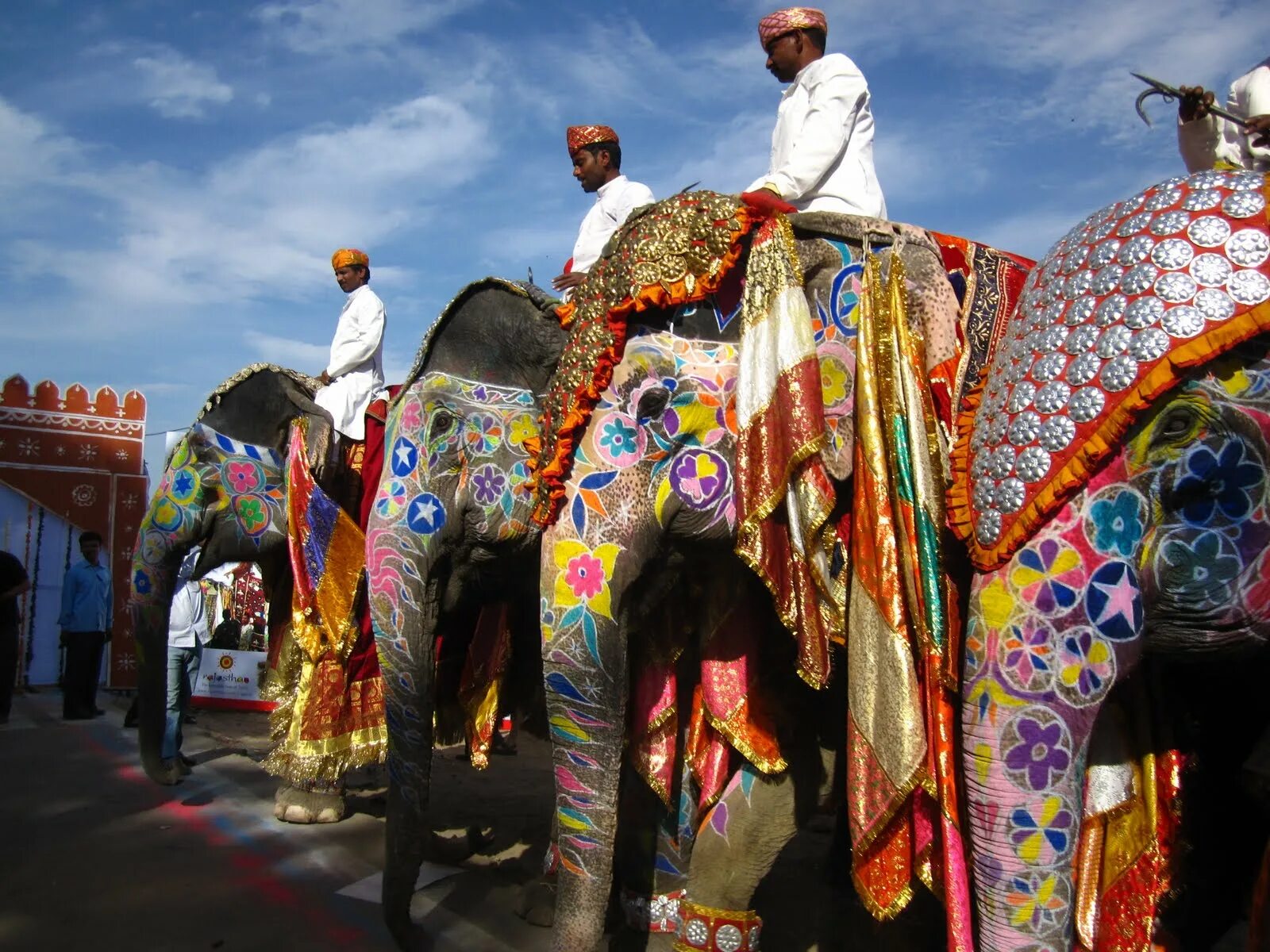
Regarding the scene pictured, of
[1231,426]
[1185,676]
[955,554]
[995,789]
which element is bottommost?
[995,789]

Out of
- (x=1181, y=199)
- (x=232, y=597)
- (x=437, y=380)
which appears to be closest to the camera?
(x=1181, y=199)

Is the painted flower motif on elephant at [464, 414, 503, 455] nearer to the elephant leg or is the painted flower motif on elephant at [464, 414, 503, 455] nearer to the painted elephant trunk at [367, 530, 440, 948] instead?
the painted elephant trunk at [367, 530, 440, 948]

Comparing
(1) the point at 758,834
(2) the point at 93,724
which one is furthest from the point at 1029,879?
(2) the point at 93,724

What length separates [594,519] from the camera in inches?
122

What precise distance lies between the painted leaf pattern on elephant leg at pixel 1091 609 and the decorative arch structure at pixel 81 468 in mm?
12429

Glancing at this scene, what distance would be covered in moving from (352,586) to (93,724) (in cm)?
584

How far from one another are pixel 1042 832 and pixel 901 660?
1.64 ft

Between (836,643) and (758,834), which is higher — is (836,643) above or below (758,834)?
above

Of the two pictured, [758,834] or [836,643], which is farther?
[758,834]

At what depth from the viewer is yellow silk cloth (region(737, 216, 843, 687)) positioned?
2959mm

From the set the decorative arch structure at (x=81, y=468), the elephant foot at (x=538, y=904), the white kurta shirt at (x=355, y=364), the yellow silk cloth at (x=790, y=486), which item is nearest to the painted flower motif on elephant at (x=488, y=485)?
the yellow silk cloth at (x=790, y=486)

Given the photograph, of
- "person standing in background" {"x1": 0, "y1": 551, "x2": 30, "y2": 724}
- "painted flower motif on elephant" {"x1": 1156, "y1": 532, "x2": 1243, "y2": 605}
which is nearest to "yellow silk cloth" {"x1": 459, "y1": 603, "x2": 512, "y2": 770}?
"painted flower motif on elephant" {"x1": 1156, "y1": 532, "x2": 1243, "y2": 605}

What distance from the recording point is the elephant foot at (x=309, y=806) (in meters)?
6.18

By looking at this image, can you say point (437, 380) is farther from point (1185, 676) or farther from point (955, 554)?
point (1185, 676)
